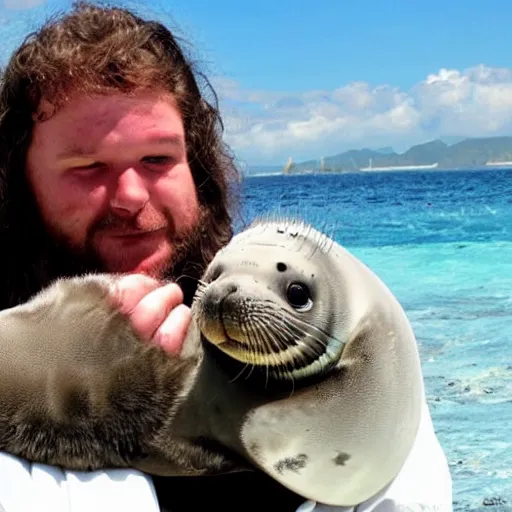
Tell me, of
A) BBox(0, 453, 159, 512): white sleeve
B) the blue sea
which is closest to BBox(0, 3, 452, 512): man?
the blue sea

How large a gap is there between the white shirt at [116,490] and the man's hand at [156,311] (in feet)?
0.94

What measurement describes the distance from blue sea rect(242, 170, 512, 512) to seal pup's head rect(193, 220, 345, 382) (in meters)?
0.18

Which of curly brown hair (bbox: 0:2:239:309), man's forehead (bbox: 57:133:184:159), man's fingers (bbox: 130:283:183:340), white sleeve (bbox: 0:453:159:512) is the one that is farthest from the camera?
curly brown hair (bbox: 0:2:239:309)

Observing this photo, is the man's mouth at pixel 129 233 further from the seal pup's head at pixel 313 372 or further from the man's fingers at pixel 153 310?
the seal pup's head at pixel 313 372

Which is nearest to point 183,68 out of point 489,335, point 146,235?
point 146,235

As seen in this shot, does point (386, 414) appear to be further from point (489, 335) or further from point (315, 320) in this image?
point (489, 335)

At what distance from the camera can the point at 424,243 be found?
60.2 feet

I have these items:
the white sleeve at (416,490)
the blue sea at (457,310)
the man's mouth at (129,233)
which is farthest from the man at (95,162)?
the white sleeve at (416,490)

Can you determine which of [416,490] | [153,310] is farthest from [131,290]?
[416,490]

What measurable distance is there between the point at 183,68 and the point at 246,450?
1.43m

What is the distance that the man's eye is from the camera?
7.89 feet

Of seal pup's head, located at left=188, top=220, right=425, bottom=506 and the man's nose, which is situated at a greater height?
the man's nose

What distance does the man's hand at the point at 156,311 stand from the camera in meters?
1.89

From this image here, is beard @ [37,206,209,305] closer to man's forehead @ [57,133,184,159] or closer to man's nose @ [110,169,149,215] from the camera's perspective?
man's nose @ [110,169,149,215]
